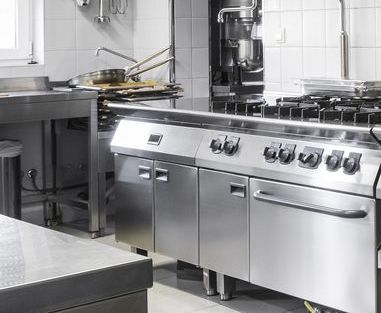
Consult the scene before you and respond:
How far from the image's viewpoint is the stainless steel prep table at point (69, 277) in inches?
53.4

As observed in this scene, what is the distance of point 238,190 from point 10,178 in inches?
78.7

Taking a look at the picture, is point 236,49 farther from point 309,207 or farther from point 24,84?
point 309,207

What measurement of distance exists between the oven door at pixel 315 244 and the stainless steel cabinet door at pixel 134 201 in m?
0.86

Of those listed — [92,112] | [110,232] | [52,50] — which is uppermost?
[52,50]

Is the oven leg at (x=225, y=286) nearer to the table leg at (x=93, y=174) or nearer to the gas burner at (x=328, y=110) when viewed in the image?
the gas burner at (x=328, y=110)

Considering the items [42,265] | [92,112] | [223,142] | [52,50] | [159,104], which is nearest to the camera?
[42,265]

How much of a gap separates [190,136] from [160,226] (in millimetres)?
537

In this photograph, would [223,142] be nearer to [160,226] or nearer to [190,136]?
[190,136]

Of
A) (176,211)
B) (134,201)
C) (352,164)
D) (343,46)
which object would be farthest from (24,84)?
(352,164)

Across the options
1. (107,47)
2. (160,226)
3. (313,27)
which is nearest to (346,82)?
(313,27)

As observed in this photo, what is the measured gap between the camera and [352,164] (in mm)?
3221

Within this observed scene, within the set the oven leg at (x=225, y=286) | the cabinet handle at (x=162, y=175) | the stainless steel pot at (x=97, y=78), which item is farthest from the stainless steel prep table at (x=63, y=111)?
the oven leg at (x=225, y=286)

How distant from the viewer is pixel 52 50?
5891mm

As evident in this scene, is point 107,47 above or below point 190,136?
above
